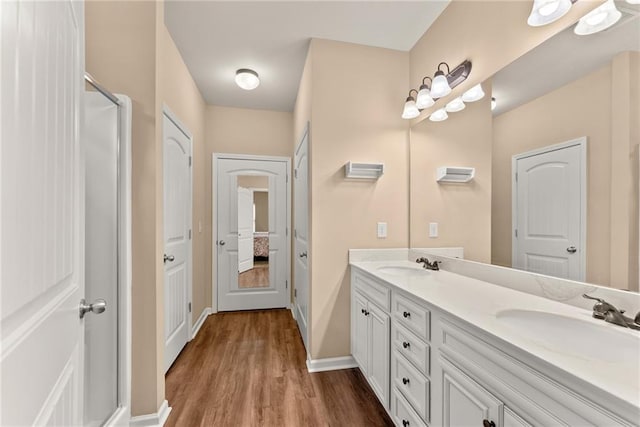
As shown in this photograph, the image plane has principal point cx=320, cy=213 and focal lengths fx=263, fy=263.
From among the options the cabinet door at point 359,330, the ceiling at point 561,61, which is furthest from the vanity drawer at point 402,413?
the ceiling at point 561,61

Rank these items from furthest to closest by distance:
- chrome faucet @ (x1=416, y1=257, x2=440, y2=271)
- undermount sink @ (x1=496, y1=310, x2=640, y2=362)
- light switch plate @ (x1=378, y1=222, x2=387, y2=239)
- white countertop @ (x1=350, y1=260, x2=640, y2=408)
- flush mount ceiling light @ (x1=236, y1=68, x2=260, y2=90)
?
flush mount ceiling light @ (x1=236, y1=68, x2=260, y2=90) < light switch plate @ (x1=378, y1=222, x2=387, y2=239) < chrome faucet @ (x1=416, y1=257, x2=440, y2=271) < undermount sink @ (x1=496, y1=310, x2=640, y2=362) < white countertop @ (x1=350, y1=260, x2=640, y2=408)

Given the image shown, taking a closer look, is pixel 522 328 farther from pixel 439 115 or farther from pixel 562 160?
pixel 439 115

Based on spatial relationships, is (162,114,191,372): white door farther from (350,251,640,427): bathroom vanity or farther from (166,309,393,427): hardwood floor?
(350,251,640,427): bathroom vanity

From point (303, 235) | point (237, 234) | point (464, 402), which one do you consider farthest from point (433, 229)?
point (237, 234)

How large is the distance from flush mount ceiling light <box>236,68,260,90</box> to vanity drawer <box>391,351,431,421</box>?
2675mm

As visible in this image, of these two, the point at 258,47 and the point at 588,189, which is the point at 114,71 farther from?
the point at 588,189

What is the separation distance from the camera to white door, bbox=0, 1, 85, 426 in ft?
1.34

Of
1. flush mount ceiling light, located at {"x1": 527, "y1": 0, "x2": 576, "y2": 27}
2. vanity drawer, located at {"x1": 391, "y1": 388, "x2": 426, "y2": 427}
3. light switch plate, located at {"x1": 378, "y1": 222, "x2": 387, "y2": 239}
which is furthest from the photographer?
light switch plate, located at {"x1": 378, "y1": 222, "x2": 387, "y2": 239}

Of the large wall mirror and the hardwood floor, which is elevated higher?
the large wall mirror

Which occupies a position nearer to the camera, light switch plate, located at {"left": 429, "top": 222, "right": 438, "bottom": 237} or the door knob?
the door knob

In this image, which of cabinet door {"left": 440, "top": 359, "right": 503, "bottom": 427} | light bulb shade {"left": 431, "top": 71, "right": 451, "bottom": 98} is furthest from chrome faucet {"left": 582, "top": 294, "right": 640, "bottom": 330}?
light bulb shade {"left": 431, "top": 71, "right": 451, "bottom": 98}

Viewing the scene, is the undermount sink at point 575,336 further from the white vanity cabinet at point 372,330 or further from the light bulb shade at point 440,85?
the light bulb shade at point 440,85

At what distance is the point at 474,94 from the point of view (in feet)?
5.48

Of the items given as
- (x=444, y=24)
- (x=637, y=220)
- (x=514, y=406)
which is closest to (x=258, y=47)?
(x=444, y=24)
